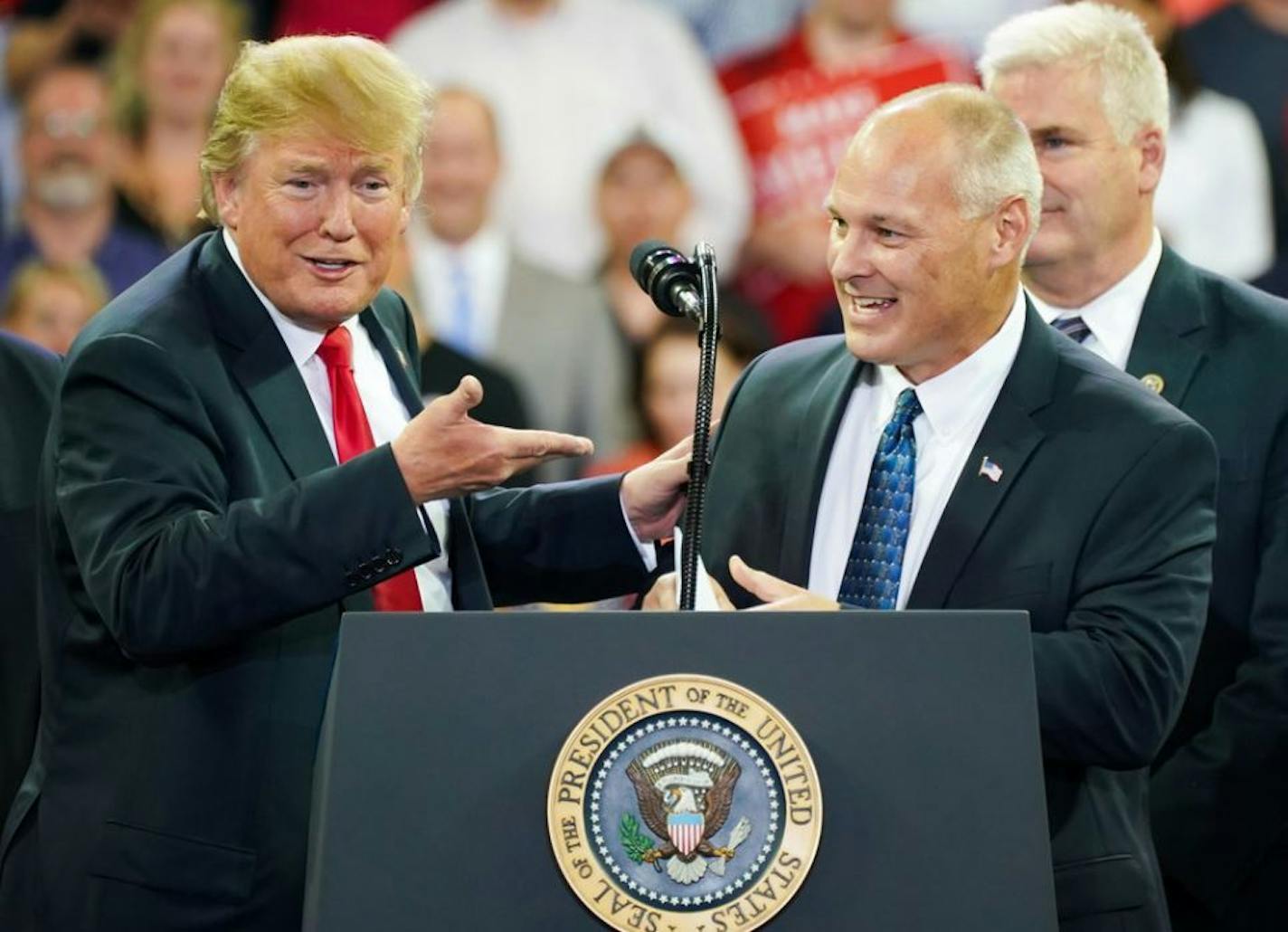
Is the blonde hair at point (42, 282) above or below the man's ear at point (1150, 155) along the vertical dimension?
above

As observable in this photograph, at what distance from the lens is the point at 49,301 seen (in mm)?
5785

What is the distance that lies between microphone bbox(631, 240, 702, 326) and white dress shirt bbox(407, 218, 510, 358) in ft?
10.8

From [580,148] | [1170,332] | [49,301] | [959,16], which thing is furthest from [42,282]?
[1170,332]

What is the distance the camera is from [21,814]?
2.66m

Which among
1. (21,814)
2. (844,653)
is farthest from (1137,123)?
(21,814)

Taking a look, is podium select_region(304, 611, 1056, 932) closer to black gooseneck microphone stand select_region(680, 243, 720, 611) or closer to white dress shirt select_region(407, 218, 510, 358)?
black gooseneck microphone stand select_region(680, 243, 720, 611)

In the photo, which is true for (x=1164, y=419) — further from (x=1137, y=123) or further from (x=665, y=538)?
(x=1137, y=123)

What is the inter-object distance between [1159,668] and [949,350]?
1.83 feet

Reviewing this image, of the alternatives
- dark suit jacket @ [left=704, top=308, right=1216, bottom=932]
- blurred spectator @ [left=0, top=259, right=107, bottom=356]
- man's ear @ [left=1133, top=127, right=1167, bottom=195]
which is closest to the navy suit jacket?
man's ear @ [left=1133, top=127, right=1167, bottom=195]

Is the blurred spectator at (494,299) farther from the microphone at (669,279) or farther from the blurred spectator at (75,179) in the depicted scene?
the microphone at (669,279)

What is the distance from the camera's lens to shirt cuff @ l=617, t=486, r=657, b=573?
288cm

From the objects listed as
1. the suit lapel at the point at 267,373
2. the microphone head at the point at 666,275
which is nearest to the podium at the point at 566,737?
the microphone head at the point at 666,275

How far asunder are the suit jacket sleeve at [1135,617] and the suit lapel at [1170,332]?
0.74 meters

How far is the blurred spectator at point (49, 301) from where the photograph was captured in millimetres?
5770
